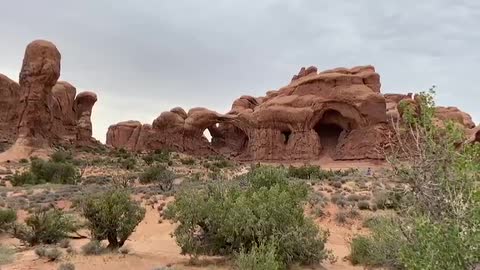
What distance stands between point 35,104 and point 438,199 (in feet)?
143

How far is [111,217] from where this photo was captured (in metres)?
12.4

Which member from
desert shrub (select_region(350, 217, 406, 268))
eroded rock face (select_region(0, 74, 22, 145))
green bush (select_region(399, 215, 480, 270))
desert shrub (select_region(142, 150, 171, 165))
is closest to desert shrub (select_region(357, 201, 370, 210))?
desert shrub (select_region(350, 217, 406, 268))

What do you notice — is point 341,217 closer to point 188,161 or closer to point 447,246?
point 447,246

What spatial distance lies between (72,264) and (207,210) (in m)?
3.12

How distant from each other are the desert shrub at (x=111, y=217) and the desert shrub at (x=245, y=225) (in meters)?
1.61

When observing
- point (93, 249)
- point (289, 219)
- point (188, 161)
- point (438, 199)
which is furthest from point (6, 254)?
point (188, 161)

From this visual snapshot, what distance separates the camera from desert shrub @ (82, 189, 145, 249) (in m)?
12.4

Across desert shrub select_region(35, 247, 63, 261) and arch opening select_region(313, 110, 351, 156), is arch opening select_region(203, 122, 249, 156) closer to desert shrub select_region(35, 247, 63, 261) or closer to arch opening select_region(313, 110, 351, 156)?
arch opening select_region(313, 110, 351, 156)

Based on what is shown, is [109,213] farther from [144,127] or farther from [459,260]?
[144,127]

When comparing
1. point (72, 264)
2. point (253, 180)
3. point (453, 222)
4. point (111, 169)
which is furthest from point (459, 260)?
point (111, 169)

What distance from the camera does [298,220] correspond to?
36.6ft

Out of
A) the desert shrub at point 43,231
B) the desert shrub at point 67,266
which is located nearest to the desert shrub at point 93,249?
the desert shrub at point 67,266

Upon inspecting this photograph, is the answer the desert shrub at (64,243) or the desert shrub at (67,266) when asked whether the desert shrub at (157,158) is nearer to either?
the desert shrub at (64,243)

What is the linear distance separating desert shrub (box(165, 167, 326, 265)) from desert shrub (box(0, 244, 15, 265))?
384 centimetres
